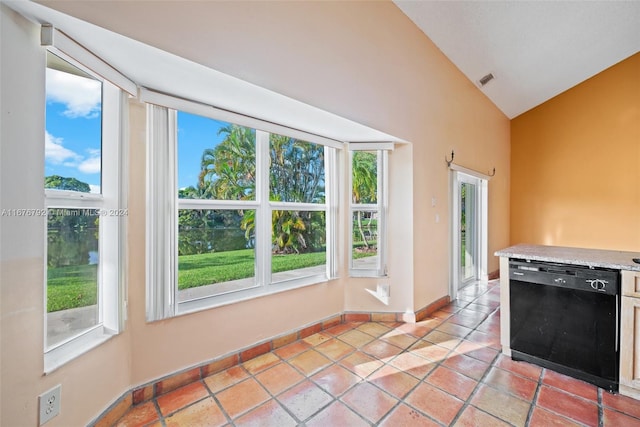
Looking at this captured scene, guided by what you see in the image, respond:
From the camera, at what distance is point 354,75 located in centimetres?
239

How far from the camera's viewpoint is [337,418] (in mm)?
1651

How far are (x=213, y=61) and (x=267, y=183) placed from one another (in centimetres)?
115

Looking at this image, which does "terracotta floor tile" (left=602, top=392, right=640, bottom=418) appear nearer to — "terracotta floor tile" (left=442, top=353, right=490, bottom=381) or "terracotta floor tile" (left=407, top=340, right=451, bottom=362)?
"terracotta floor tile" (left=442, top=353, right=490, bottom=381)

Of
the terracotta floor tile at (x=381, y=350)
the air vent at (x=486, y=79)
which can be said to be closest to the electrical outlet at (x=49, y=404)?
the terracotta floor tile at (x=381, y=350)

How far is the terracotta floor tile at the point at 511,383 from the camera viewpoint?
1.86m

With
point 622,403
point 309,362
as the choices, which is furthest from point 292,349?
point 622,403

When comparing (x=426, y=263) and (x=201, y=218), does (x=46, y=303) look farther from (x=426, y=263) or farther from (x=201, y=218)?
(x=426, y=263)

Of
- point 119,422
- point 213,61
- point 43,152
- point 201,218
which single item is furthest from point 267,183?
point 119,422

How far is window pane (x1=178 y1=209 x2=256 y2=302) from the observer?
6.91ft

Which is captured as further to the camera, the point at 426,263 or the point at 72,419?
the point at 426,263

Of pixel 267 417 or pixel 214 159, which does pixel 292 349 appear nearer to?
pixel 267 417

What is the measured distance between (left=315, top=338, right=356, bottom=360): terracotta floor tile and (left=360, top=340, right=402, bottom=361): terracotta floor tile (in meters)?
0.14

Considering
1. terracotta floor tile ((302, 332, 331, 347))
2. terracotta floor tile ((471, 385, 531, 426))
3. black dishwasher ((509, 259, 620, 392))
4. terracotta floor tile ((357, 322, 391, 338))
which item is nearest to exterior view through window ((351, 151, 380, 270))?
terracotta floor tile ((357, 322, 391, 338))

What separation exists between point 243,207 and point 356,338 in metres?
1.68
